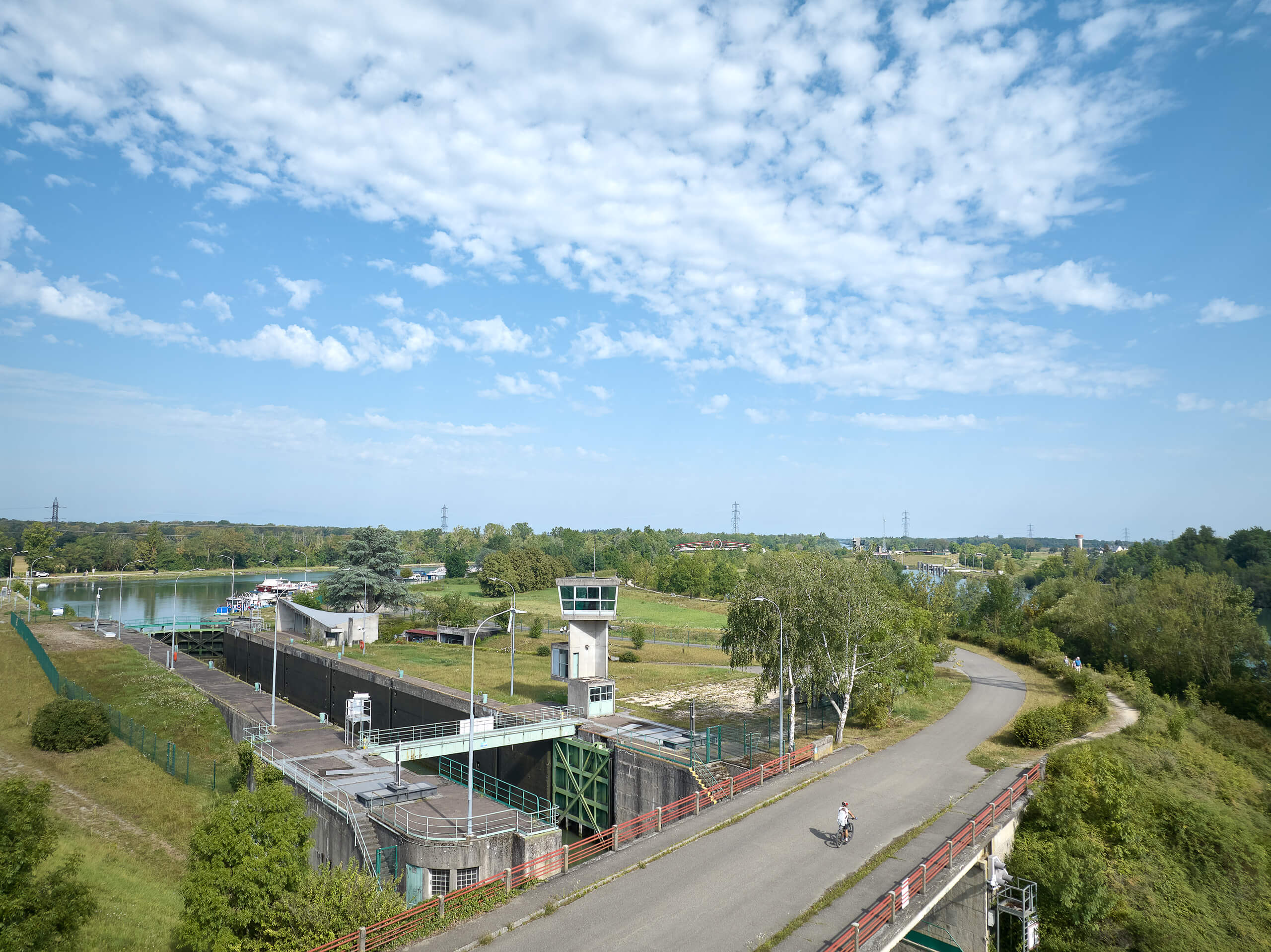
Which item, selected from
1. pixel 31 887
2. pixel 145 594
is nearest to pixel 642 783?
pixel 31 887

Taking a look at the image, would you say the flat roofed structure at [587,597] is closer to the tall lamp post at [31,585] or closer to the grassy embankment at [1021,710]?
the grassy embankment at [1021,710]

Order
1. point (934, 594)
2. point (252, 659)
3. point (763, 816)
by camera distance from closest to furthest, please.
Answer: point (763, 816), point (934, 594), point (252, 659)

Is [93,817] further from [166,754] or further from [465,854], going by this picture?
[465,854]

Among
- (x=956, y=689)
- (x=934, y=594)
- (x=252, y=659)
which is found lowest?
(x=252, y=659)

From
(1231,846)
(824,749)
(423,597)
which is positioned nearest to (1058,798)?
(1231,846)

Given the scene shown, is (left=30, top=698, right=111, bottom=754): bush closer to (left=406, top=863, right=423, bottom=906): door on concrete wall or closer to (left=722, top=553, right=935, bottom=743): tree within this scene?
(left=406, top=863, right=423, bottom=906): door on concrete wall

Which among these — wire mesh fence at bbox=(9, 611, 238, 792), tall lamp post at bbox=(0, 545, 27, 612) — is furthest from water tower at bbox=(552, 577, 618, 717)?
tall lamp post at bbox=(0, 545, 27, 612)

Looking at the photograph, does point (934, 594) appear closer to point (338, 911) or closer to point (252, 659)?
point (338, 911)
